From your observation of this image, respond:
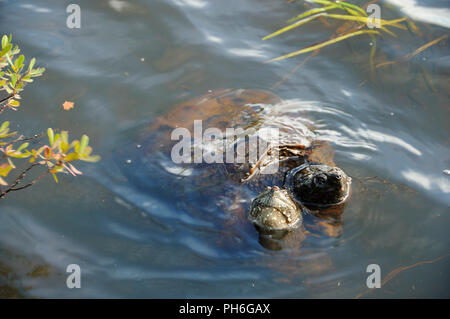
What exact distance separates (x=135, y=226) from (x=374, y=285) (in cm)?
190

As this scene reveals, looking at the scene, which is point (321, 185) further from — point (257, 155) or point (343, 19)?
point (343, 19)

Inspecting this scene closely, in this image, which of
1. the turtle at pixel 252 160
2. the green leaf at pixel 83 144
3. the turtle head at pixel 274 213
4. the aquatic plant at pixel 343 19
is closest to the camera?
the green leaf at pixel 83 144

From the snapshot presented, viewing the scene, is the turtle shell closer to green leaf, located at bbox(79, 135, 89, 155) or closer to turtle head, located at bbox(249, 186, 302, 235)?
turtle head, located at bbox(249, 186, 302, 235)

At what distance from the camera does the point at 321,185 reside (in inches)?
134

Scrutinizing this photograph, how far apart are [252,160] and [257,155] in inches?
2.9

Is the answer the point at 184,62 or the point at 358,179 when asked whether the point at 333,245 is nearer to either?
the point at 358,179

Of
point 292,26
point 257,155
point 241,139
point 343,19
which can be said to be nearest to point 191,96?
point 241,139

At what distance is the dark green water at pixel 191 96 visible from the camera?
9.93ft

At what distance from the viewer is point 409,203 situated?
3564 millimetres

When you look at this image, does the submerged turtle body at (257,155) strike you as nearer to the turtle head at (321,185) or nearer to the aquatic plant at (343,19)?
the turtle head at (321,185)

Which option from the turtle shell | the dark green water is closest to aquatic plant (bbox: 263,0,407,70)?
the dark green water

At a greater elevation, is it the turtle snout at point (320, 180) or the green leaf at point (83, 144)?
the turtle snout at point (320, 180)

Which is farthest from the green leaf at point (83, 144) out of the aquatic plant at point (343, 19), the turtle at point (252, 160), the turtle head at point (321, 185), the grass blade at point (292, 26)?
the grass blade at point (292, 26)

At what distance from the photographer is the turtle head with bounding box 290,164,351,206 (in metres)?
3.38
